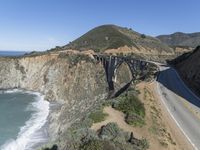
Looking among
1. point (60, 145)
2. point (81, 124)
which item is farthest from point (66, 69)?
point (60, 145)

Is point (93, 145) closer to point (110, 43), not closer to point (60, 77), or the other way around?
point (60, 77)

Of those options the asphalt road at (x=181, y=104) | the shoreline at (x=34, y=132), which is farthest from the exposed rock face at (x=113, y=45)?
the asphalt road at (x=181, y=104)

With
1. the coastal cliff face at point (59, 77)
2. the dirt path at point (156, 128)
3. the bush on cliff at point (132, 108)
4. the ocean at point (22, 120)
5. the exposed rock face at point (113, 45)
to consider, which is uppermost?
the exposed rock face at point (113, 45)

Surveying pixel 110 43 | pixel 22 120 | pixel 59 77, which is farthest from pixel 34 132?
pixel 110 43

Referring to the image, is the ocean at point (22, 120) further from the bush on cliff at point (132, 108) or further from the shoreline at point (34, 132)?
the bush on cliff at point (132, 108)

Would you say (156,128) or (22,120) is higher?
(156,128)

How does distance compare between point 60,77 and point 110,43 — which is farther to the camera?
point 110,43
